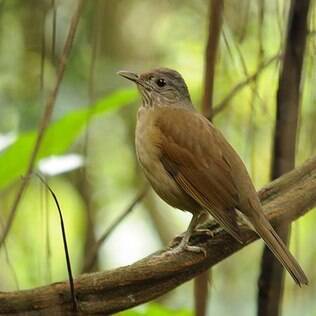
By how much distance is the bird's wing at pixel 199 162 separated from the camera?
3.85 metres

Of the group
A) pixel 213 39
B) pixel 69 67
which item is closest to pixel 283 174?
pixel 213 39

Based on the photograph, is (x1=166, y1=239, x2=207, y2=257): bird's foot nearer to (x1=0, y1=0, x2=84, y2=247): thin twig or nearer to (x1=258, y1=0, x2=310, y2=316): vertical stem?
(x1=258, y1=0, x2=310, y2=316): vertical stem

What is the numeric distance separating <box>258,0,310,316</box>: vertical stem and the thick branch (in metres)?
0.13

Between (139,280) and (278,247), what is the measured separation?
0.70 m

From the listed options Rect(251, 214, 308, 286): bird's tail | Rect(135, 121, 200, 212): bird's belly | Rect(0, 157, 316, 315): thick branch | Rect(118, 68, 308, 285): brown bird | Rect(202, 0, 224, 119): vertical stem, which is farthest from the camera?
Rect(135, 121, 200, 212): bird's belly

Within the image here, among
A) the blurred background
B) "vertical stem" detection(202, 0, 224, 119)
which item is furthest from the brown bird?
the blurred background

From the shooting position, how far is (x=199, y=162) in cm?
404

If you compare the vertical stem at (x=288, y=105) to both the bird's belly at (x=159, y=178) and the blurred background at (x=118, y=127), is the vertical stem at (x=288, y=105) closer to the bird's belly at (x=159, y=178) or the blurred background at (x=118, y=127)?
the bird's belly at (x=159, y=178)

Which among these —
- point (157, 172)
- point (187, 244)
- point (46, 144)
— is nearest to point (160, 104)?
point (157, 172)

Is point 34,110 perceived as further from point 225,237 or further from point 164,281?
point 164,281

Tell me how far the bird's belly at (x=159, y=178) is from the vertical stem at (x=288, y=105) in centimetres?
60

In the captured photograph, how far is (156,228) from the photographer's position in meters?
6.53

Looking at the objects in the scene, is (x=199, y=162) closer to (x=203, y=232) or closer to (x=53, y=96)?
(x=203, y=232)

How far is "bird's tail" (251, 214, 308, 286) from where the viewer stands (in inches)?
135
